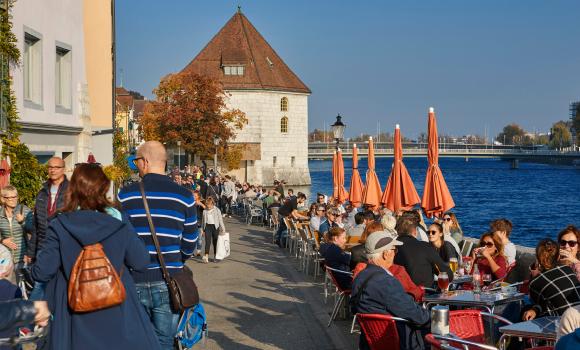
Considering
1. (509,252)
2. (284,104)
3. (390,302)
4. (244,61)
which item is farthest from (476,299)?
(284,104)

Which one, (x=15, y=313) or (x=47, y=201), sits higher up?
(x=47, y=201)

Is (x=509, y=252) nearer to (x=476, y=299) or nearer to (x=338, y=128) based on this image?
(x=476, y=299)

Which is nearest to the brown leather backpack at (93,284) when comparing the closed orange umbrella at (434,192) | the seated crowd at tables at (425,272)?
the seated crowd at tables at (425,272)

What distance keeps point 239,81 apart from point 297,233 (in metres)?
69.8

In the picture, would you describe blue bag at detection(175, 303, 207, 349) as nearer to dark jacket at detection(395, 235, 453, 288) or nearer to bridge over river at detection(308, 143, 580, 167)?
dark jacket at detection(395, 235, 453, 288)

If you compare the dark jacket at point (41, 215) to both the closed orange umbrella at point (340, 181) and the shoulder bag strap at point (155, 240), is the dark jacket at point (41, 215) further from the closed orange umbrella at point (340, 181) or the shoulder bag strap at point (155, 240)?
the closed orange umbrella at point (340, 181)

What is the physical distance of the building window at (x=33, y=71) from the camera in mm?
17469

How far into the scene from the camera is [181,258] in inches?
250

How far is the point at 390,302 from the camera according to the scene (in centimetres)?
722

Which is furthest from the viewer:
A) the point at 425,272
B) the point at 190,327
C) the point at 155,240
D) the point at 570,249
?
the point at 425,272

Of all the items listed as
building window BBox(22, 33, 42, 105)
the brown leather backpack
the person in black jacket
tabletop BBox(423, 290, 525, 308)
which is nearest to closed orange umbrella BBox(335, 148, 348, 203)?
building window BBox(22, 33, 42, 105)

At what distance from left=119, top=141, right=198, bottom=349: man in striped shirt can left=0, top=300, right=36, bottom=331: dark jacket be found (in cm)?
169

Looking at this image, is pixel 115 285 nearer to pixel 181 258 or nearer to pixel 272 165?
pixel 181 258

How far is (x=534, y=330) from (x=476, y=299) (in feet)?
6.72
